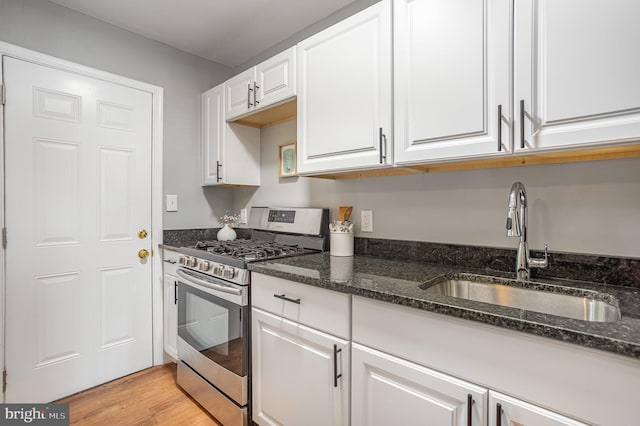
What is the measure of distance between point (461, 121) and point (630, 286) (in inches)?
32.4

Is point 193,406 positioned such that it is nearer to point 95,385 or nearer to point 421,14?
point 95,385

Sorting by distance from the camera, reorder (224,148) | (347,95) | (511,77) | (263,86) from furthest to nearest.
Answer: (224,148) → (263,86) → (347,95) → (511,77)

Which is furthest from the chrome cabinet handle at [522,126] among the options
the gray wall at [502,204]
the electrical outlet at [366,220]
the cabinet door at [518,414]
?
the electrical outlet at [366,220]

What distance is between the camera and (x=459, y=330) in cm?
92

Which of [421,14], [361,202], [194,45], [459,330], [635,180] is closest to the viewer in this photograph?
[459,330]

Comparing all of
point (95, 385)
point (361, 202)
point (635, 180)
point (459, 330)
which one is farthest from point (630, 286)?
point (95, 385)

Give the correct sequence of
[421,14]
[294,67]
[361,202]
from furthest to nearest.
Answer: [361,202]
[294,67]
[421,14]

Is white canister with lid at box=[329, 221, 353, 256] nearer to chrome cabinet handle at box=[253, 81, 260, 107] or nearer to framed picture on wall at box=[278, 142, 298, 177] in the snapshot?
framed picture on wall at box=[278, 142, 298, 177]

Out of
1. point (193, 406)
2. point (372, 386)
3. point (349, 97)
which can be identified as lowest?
point (193, 406)

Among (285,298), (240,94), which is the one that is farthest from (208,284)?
(240,94)

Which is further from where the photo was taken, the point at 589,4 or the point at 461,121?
the point at 461,121

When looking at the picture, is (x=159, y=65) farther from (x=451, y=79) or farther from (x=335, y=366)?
(x=335, y=366)

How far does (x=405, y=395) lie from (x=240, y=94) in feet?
6.64

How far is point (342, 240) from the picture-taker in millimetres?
1814
